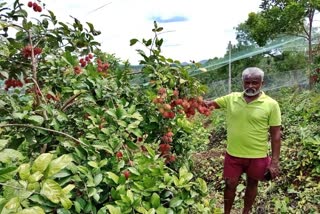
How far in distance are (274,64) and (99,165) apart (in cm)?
1553

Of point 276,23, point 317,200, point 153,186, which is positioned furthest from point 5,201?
point 276,23

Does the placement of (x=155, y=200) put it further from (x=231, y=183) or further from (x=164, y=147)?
(x=231, y=183)

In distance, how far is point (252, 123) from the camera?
3.15m

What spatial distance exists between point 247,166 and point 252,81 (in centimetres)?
66

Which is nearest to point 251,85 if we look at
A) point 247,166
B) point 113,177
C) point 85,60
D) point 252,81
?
point 252,81

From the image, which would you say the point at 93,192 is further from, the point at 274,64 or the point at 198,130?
the point at 274,64

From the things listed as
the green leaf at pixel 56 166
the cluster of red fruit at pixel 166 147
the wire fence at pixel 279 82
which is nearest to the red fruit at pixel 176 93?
the cluster of red fruit at pixel 166 147

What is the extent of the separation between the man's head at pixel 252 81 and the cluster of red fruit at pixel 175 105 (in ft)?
2.36

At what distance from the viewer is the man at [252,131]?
3117 millimetres

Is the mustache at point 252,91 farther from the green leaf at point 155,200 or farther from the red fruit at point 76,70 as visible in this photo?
the green leaf at point 155,200

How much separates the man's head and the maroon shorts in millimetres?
508

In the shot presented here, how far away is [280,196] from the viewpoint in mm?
3854

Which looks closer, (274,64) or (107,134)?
(107,134)

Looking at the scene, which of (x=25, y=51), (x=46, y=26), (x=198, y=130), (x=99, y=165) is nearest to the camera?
(x=99, y=165)
